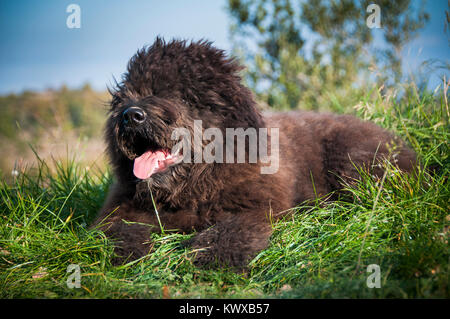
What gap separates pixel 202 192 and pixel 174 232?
450mm

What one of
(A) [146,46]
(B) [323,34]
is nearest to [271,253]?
(A) [146,46]

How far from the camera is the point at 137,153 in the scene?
347 cm

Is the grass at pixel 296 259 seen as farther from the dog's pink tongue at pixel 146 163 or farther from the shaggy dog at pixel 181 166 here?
the dog's pink tongue at pixel 146 163

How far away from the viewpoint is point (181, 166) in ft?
10.9

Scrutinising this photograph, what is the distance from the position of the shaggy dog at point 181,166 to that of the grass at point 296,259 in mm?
172

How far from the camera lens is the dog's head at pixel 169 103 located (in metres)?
3.25

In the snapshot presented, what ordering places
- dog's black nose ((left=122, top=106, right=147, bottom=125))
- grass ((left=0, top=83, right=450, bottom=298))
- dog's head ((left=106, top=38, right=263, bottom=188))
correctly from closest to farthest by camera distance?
grass ((left=0, top=83, right=450, bottom=298)), dog's black nose ((left=122, top=106, right=147, bottom=125)), dog's head ((left=106, top=38, right=263, bottom=188))

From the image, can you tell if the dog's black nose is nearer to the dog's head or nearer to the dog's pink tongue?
the dog's head

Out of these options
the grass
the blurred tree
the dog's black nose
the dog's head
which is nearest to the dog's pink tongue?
the dog's head

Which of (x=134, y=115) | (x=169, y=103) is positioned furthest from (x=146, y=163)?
(x=169, y=103)

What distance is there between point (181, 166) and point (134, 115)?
2.00 feet

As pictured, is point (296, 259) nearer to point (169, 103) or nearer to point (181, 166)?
→ point (181, 166)

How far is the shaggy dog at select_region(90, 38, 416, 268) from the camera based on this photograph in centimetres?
316
